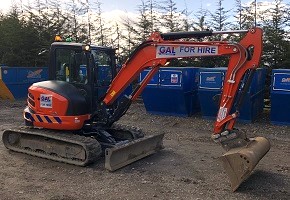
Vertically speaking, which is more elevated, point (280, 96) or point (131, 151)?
point (280, 96)

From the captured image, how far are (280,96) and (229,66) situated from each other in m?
5.07

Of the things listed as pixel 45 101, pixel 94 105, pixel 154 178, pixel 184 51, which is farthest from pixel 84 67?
pixel 154 178

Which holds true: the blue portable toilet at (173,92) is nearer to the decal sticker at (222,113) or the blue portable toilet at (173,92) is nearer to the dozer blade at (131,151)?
the dozer blade at (131,151)

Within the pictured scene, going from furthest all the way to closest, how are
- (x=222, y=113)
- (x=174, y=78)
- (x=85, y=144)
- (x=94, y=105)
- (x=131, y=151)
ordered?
(x=174, y=78) < (x=94, y=105) < (x=131, y=151) < (x=85, y=144) < (x=222, y=113)

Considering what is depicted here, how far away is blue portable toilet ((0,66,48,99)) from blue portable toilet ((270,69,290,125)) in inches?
421

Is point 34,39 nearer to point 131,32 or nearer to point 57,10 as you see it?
point 57,10

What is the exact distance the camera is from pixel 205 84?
37.3 feet

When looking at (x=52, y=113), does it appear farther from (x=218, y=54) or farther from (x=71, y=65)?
(x=218, y=54)

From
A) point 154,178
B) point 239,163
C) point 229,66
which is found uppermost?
point 229,66

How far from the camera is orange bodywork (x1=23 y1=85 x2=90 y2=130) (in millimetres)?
7215

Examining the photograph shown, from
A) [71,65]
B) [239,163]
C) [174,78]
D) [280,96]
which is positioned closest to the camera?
[239,163]

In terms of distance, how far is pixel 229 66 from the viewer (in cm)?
604

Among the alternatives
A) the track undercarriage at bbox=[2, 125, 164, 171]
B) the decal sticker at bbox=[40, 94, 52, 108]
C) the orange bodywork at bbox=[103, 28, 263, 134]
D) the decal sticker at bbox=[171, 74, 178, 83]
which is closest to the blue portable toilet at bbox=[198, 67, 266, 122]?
the decal sticker at bbox=[171, 74, 178, 83]

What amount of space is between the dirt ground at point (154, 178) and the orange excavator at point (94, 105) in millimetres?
274
